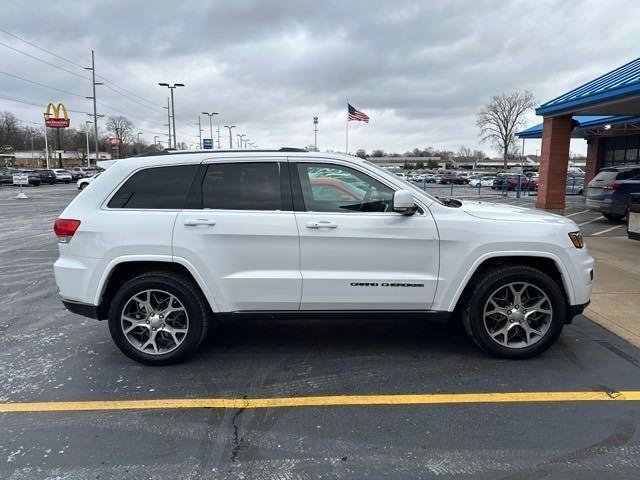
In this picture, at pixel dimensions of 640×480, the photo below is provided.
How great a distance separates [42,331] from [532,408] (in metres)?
4.76

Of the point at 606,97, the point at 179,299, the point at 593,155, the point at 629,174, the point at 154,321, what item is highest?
the point at 606,97

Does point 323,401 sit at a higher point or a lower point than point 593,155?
lower

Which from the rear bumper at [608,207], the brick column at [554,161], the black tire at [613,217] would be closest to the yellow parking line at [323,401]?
the rear bumper at [608,207]

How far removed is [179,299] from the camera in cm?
413

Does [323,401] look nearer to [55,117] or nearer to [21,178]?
[21,178]

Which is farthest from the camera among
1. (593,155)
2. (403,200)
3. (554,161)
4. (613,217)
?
(593,155)

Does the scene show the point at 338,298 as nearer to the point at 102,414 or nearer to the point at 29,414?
the point at 102,414

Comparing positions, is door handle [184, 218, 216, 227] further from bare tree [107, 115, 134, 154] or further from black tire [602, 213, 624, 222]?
bare tree [107, 115, 134, 154]

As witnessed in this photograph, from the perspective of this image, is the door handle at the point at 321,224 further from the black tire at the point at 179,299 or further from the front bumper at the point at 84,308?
the front bumper at the point at 84,308

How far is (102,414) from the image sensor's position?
136 inches

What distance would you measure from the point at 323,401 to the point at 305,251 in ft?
3.92

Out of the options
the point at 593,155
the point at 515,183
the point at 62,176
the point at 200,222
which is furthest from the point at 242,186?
the point at 62,176

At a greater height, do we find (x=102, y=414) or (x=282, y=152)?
(x=282, y=152)

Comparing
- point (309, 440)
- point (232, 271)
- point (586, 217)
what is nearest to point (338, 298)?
point (232, 271)
